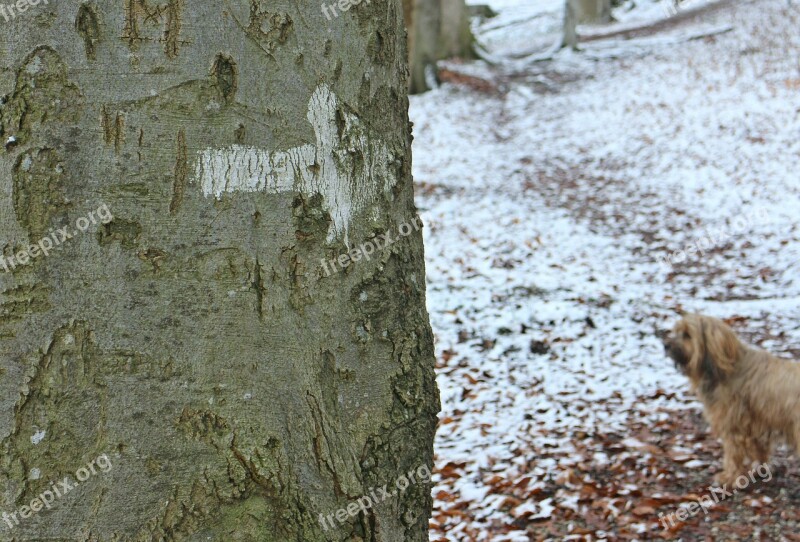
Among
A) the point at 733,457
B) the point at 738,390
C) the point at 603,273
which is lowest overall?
the point at 733,457

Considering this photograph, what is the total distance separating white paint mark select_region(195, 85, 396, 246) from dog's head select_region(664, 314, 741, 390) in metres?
3.70

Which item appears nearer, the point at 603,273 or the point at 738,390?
the point at 738,390

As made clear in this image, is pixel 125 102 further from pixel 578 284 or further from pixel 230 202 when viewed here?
pixel 578 284

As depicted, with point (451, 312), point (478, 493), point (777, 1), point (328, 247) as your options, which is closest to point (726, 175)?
point (451, 312)

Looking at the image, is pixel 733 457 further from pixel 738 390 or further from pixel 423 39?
pixel 423 39

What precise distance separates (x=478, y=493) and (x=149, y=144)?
3.88 metres

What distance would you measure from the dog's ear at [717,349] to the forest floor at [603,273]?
0.72 meters

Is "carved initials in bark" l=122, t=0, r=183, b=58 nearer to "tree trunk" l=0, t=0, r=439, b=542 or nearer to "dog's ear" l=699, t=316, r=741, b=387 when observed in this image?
"tree trunk" l=0, t=0, r=439, b=542

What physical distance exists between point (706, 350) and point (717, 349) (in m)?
0.07

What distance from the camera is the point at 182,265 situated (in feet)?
5.13

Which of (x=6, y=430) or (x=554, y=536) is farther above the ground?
(x=6, y=430)

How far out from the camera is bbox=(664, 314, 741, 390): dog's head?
15.6 feet

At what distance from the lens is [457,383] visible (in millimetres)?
6559

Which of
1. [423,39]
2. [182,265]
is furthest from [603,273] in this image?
[423,39]
